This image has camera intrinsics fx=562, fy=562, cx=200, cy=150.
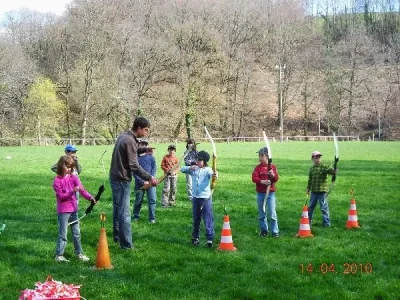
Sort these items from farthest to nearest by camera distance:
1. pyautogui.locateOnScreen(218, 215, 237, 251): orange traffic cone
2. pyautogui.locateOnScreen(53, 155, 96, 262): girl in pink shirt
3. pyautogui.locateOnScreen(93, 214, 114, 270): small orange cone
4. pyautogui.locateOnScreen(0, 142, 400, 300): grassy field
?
pyautogui.locateOnScreen(218, 215, 237, 251): orange traffic cone
pyautogui.locateOnScreen(53, 155, 96, 262): girl in pink shirt
pyautogui.locateOnScreen(93, 214, 114, 270): small orange cone
pyautogui.locateOnScreen(0, 142, 400, 300): grassy field

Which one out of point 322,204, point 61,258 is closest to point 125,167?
point 61,258

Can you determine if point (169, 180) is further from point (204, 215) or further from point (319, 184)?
point (204, 215)

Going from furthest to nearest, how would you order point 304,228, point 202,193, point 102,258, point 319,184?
point 319,184 → point 304,228 → point 202,193 → point 102,258

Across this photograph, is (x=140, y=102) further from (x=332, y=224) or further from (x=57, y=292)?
(x=57, y=292)

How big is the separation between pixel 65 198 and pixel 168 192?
6039 mm

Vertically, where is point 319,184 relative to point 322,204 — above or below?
above

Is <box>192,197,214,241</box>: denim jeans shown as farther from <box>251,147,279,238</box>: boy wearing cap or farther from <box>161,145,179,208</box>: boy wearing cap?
<box>161,145,179,208</box>: boy wearing cap

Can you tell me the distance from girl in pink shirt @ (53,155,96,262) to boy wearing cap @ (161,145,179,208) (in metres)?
5.33

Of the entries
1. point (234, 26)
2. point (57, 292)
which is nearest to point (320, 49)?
point (234, 26)

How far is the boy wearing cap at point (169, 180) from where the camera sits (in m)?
14.4
